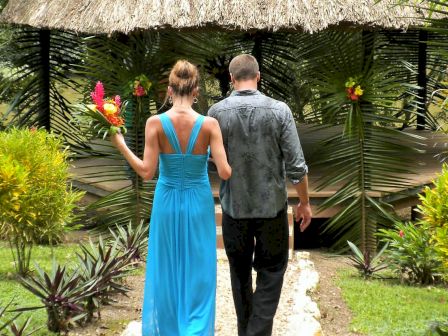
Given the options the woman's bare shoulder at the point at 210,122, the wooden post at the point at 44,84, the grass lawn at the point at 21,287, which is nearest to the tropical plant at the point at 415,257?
the grass lawn at the point at 21,287

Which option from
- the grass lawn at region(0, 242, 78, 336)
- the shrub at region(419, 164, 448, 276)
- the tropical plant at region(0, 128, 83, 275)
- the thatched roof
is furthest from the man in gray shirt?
the thatched roof

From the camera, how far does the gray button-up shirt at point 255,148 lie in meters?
5.40

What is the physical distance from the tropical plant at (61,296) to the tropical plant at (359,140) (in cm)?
413

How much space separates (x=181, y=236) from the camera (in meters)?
5.46

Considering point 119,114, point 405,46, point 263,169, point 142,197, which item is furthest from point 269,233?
point 405,46

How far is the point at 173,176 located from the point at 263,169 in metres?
0.51

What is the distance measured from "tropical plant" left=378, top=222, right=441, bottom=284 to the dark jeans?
2.89 m

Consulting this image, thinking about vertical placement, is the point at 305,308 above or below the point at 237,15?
below

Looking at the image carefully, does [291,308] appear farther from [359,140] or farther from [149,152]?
[359,140]

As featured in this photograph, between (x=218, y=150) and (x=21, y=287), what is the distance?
3156 mm

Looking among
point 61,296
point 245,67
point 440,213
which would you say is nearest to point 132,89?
point 61,296

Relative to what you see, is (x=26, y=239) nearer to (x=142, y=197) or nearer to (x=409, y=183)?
(x=142, y=197)

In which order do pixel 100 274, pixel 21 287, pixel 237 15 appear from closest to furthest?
pixel 100 274, pixel 21 287, pixel 237 15

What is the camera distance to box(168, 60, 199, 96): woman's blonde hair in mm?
5254
